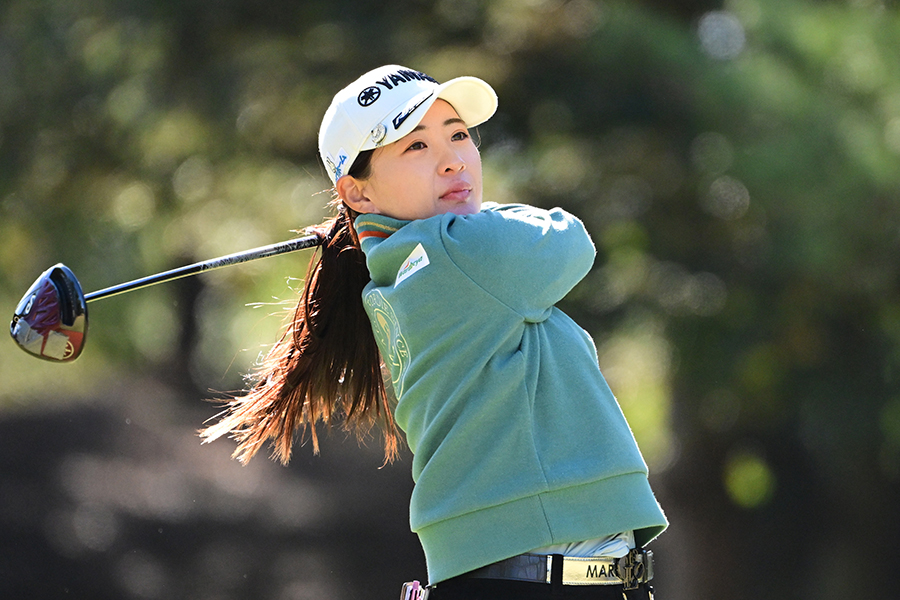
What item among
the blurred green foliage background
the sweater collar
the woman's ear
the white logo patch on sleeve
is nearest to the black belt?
the white logo patch on sleeve

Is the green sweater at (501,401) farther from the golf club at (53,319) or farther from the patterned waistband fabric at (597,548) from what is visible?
the golf club at (53,319)

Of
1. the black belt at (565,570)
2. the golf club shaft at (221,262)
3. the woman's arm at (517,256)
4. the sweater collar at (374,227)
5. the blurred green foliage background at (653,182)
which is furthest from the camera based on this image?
the blurred green foliage background at (653,182)

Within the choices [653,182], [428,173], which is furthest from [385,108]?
[653,182]

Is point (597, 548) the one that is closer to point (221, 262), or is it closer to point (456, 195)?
point (456, 195)

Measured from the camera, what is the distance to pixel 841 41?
16.6 feet

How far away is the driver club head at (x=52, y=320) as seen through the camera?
235 centimetres

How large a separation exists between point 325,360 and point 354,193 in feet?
1.47

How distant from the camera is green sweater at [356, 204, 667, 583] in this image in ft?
6.31

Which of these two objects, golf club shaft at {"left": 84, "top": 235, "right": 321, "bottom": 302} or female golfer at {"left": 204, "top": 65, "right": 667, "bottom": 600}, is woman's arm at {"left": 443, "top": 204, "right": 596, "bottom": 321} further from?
golf club shaft at {"left": 84, "top": 235, "right": 321, "bottom": 302}

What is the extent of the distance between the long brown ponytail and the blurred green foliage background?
2.70m

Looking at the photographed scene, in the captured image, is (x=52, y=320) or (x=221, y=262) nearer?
(x=52, y=320)

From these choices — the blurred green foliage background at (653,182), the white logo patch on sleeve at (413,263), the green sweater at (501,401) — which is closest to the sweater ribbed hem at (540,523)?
the green sweater at (501,401)

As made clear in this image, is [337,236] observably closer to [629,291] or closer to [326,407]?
[326,407]

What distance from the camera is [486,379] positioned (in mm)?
2000
